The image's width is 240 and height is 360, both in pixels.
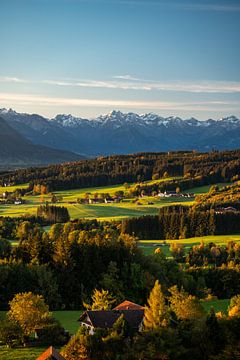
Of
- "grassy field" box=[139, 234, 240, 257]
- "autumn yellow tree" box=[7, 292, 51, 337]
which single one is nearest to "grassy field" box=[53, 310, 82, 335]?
"autumn yellow tree" box=[7, 292, 51, 337]

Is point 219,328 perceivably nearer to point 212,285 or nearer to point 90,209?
point 212,285

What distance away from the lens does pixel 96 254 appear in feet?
284

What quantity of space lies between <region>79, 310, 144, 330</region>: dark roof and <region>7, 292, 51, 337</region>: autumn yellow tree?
4.10m

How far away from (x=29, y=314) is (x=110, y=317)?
7.52 m

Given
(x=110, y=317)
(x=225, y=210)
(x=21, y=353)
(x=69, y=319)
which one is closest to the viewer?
(x=21, y=353)

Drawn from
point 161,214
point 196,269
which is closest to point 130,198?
point 161,214

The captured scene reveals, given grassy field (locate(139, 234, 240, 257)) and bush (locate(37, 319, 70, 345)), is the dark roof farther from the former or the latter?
grassy field (locate(139, 234, 240, 257))

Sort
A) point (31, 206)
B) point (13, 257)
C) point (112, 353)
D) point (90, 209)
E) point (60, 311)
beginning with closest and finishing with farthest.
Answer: point (112, 353)
point (60, 311)
point (13, 257)
point (90, 209)
point (31, 206)

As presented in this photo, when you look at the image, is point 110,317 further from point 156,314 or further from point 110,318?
point 156,314

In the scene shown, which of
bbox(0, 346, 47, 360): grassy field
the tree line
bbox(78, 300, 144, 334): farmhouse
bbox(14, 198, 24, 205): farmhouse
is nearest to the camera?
bbox(0, 346, 47, 360): grassy field

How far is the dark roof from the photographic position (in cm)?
5044

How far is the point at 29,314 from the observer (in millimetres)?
53531

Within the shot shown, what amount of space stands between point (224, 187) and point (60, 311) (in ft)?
399

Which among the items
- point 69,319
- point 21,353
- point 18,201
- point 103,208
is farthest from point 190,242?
point 18,201
